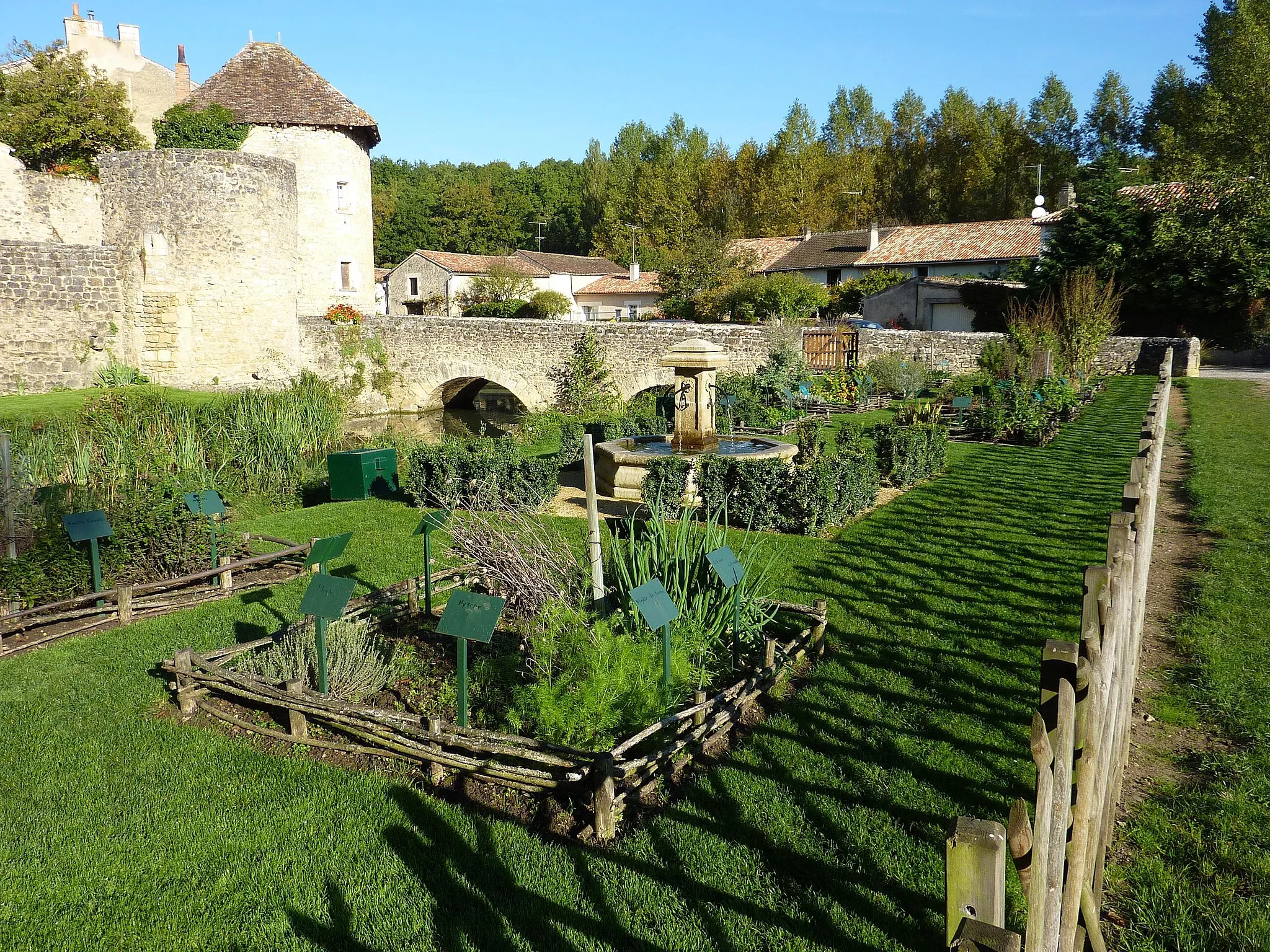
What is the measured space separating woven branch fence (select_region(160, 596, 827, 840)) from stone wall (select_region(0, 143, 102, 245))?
20.4m

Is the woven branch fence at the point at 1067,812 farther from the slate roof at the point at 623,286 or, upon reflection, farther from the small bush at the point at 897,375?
the slate roof at the point at 623,286

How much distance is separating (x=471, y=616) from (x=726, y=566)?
168 cm

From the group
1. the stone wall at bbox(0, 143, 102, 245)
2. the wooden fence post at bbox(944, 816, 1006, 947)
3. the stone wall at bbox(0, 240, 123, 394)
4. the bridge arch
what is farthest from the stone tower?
the wooden fence post at bbox(944, 816, 1006, 947)

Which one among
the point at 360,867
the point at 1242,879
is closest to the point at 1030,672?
the point at 1242,879

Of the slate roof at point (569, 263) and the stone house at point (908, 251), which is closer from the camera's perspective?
the stone house at point (908, 251)

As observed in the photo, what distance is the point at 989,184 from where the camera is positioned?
48.7 metres

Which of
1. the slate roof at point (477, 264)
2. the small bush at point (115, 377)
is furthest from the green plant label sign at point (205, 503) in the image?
the slate roof at point (477, 264)

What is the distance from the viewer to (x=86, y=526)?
22.5 ft

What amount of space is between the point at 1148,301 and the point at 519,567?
27.1 m

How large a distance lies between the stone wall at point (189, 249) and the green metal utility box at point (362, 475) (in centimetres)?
1213

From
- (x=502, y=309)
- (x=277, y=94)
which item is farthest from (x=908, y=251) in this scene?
(x=277, y=94)

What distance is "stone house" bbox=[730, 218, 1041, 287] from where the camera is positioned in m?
35.9

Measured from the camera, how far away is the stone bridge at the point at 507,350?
21747 mm

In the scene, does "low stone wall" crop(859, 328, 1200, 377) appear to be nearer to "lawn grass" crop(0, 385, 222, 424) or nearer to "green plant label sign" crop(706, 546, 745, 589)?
"lawn grass" crop(0, 385, 222, 424)
